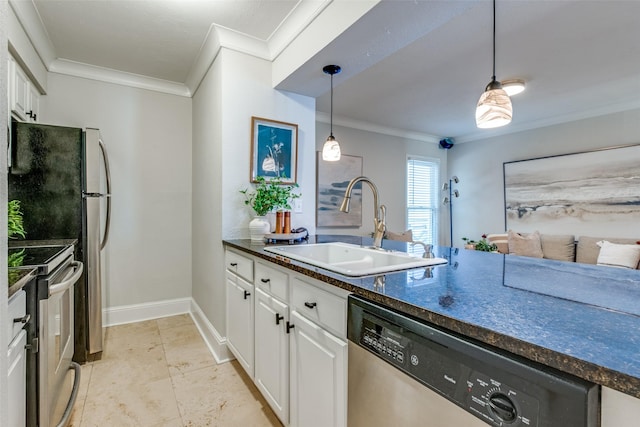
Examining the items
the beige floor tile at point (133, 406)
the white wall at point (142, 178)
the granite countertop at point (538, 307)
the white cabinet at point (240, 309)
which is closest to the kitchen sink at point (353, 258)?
the granite countertop at point (538, 307)

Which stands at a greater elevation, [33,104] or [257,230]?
[33,104]

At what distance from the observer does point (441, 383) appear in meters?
0.68

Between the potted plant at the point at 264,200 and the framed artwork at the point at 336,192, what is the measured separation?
164cm

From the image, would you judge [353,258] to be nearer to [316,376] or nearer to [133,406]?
[316,376]

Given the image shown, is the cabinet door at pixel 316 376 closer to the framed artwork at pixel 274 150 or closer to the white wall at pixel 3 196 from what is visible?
the white wall at pixel 3 196

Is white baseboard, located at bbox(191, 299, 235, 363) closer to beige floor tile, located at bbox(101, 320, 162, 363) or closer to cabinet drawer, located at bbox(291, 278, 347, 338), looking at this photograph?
beige floor tile, located at bbox(101, 320, 162, 363)

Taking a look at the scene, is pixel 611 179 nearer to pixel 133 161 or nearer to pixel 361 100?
pixel 361 100

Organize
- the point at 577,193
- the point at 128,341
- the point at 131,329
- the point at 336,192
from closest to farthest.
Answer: the point at 128,341 → the point at 131,329 → the point at 577,193 → the point at 336,192

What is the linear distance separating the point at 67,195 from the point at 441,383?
250 cm

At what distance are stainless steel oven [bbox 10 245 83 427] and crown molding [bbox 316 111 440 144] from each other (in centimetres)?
329

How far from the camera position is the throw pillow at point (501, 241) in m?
4.14

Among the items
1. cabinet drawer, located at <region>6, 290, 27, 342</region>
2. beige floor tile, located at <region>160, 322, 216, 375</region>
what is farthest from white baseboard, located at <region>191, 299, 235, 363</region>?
cabinet drawer, located at <region>6, 290, 27, 342</region>

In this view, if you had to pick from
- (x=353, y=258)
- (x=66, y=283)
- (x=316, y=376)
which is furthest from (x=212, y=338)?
(x=316, y=376)

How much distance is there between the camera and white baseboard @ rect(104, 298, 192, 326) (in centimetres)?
294
